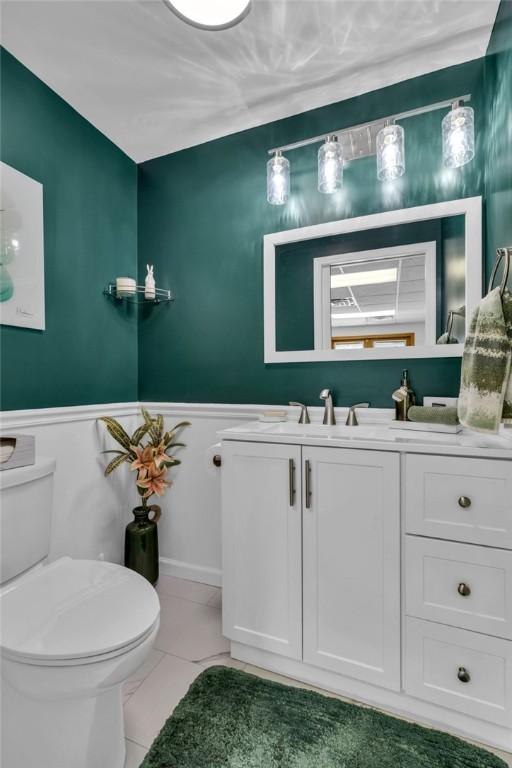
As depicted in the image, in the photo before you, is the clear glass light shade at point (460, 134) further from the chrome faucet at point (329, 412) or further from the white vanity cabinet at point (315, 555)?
the white vanity cabinet at point (315, 555)

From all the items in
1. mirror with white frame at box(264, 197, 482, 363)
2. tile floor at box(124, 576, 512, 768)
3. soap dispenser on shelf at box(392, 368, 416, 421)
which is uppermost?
mirror with white frame at box(264, 197, 482, 363)

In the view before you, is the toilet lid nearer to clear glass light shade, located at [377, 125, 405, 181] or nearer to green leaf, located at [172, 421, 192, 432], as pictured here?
green leaf, located at [172, 421, 192, 432]

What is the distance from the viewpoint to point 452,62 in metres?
1.57

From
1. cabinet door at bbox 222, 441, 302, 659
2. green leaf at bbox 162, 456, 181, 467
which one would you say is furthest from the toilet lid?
green leaf at bbox 162, 456, 181, 467

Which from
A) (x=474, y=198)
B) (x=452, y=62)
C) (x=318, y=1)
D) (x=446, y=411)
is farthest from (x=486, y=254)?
(x=318, y=1)

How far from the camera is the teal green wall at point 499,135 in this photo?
4.21 ft

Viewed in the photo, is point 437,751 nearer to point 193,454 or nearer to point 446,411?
point 446,411

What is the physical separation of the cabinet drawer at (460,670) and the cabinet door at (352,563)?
0.06 meters

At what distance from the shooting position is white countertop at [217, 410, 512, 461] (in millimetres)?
1153

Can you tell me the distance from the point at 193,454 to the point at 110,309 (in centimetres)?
93

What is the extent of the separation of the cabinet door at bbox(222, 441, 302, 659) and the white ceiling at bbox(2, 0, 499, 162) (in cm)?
161

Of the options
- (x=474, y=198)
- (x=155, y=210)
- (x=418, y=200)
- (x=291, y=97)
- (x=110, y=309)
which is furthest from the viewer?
(x=155, y=210)

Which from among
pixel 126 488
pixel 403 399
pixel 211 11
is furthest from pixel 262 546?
pixel 211 11

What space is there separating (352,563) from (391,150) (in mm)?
1653
